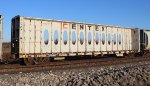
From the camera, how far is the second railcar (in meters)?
21.1

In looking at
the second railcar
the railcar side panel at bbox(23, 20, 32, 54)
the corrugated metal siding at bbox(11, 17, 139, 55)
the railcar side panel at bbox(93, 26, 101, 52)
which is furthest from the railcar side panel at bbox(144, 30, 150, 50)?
the railcar side panel at bbox(23, 20, 32, 54)

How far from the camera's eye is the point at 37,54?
71.5ft

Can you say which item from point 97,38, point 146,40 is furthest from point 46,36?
point 146,40

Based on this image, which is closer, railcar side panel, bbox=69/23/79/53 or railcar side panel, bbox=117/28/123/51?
railcar side panel, bbox=69/23/79/53

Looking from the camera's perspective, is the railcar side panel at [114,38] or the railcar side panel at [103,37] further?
the railcar side panel at [114,38]

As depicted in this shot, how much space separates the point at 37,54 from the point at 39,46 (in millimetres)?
662

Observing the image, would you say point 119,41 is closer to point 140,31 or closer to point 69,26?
point 140,31

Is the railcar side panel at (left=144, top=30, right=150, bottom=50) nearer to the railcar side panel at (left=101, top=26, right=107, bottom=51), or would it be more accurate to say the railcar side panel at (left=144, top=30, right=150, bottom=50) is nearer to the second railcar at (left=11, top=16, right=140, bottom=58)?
the second railcar at (left=11, top=16, right=140, bottom=58)

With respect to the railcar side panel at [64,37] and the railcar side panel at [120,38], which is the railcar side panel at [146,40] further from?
the railcar side panel at [64,37]

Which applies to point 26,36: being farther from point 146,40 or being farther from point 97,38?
point 146,40

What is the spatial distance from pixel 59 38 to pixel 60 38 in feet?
0.37

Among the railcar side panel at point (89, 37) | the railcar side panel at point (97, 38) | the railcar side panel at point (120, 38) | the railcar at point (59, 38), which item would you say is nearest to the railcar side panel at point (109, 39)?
the railcar at point (59, 38)

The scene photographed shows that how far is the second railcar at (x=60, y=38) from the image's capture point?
69.4 feet

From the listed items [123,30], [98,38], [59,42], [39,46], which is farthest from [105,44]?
[39,46]
